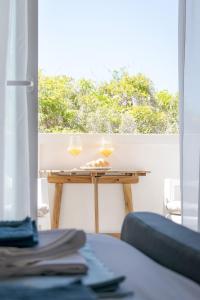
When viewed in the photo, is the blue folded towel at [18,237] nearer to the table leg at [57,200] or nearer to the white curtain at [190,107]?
the white curtain at [190,107]

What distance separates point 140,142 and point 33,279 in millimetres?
3333

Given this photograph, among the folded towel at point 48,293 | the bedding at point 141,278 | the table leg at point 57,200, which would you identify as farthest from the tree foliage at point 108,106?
the folded towel at point 48,293

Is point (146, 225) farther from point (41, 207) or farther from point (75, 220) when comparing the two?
point (75, 220)

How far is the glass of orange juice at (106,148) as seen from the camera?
398 centimetres

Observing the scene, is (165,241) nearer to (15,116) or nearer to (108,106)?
(15,116)

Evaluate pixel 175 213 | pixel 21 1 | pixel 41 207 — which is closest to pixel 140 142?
pixel 175 213

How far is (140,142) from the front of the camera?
13.7 ft

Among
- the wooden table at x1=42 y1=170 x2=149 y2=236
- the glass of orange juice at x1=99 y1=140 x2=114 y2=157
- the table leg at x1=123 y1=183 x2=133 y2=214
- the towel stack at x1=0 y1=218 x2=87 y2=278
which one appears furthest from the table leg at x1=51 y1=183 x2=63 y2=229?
the towel stack at x1=0 y1=218 x2=87 y2=278

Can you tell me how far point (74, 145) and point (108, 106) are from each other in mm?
499

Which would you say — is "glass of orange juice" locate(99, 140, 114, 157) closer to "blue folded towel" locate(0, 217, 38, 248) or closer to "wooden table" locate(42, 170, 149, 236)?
"wooden table" locate(42, 170, 149, 236)

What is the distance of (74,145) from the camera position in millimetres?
3969

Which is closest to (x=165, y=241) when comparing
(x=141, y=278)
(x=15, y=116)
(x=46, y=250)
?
(x=141, y=278)

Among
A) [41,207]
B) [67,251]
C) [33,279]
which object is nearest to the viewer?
[33,279]

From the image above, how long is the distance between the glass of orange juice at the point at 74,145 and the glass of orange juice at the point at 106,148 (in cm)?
21
